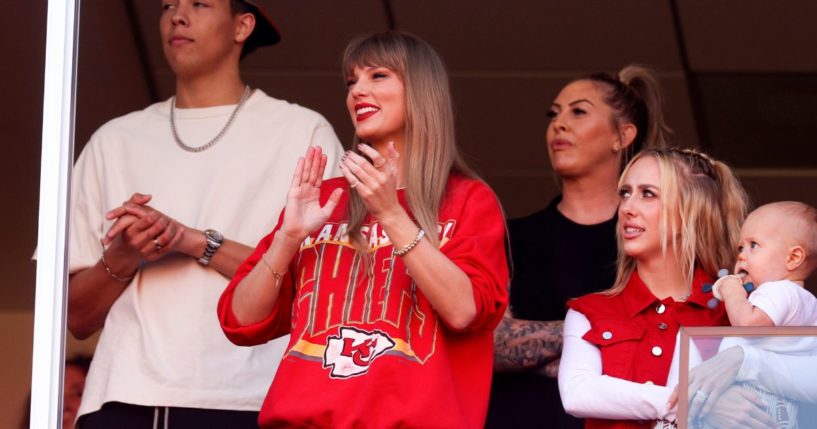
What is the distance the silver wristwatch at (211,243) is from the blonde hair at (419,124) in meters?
0.49

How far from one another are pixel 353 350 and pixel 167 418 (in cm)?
71

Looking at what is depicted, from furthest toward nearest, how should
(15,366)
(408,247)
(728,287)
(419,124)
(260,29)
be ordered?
1. (260,29)
2. (15,366)
3. (419,124)
4. (728,287)
5. (408,247)

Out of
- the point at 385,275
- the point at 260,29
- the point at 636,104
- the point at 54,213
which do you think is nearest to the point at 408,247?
the point at 385,275

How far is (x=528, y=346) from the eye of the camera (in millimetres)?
3654

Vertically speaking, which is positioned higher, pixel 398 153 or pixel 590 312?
pixel 398 153

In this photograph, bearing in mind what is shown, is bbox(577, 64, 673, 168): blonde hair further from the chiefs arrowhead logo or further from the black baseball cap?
the chiefs arrowhead logo

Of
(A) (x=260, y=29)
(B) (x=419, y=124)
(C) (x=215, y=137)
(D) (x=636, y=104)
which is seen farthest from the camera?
(D) (x=636, y=104)

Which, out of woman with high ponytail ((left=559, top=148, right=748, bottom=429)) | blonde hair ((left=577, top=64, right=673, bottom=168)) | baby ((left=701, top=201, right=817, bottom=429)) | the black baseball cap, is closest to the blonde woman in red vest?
woman with high ponytail ((left=559, top=148, right=748, bottom=429))

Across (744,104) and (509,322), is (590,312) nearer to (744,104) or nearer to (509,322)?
(509,322)

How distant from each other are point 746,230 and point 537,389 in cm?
76

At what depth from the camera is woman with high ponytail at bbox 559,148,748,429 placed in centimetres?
310

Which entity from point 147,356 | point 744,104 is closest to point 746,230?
point 147,356

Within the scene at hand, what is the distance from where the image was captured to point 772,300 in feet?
9.93

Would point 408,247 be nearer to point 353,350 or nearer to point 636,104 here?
point 353,350
